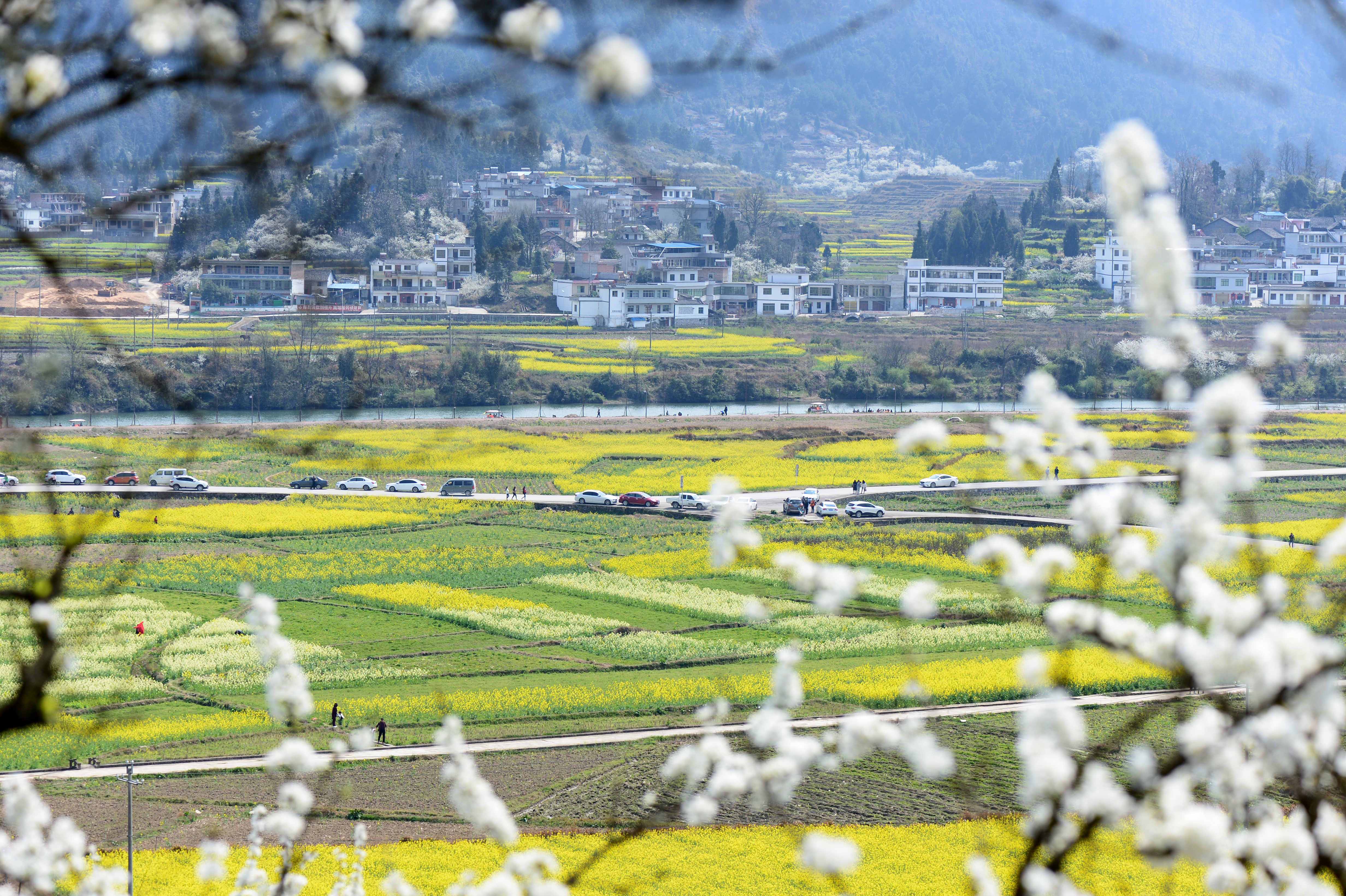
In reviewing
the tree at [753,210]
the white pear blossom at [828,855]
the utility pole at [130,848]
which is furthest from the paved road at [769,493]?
the tree at [753,210]

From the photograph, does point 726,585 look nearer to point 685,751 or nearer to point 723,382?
point 685,751

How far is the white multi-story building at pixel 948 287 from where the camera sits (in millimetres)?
90875

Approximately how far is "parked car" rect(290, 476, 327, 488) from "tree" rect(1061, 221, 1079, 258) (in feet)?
231

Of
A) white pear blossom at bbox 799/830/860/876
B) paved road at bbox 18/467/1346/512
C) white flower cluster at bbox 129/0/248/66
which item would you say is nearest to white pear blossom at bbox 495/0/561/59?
white flower cluster at bbox 129/0/248/66

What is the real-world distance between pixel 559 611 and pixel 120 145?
2110 centimetres

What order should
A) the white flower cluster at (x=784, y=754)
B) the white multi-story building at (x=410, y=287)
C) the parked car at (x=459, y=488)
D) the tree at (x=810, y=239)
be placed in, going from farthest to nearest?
the tree at (x=810, y=239)
the white multi-story building at (x=410, y=287)
the parked car at (x=459, y=488)
the white flower cluster at (x=784, y=754)

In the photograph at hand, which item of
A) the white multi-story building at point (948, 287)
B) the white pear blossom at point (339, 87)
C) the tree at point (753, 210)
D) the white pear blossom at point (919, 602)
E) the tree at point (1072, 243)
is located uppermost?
the tree at point (753, 210)

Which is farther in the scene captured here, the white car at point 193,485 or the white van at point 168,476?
the white van at point 168,476

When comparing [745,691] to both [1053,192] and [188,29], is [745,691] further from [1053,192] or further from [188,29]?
[1053,192]

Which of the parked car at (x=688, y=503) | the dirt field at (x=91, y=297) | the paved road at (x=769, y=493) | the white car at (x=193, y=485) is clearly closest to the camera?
the white car at (x=193, y=485)

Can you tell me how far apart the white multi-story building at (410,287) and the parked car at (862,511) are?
50.1 meters

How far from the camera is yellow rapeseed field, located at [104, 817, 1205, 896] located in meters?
14.4

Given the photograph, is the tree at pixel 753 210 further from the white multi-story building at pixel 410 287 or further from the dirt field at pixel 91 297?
the dirt field at pixel 91 297

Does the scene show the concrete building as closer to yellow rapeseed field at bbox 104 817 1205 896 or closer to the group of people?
the group of people
